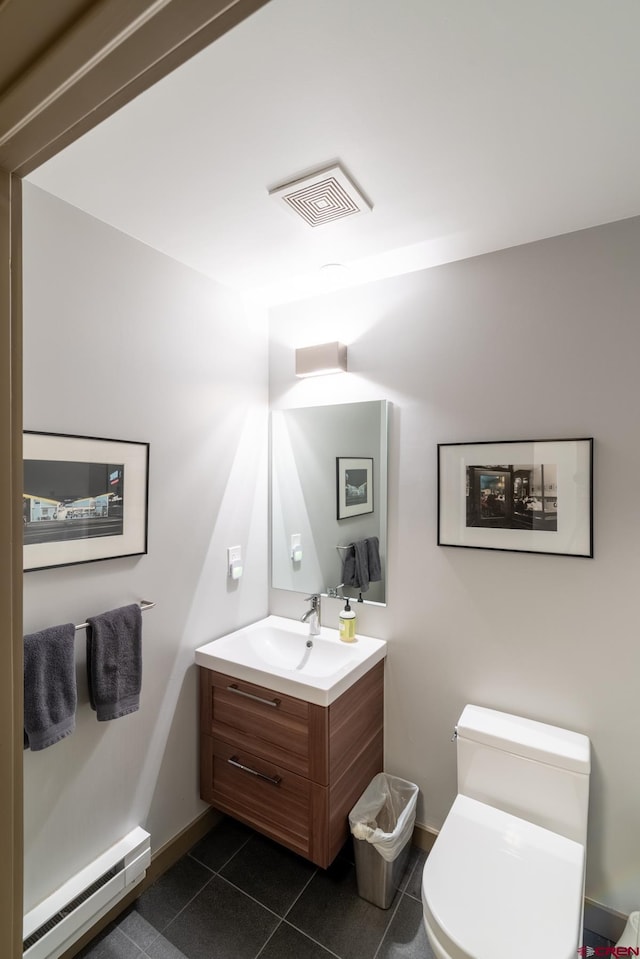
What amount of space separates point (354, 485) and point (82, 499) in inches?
45.3

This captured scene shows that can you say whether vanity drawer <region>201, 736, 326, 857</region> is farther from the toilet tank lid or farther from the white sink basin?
the toilet tank lid

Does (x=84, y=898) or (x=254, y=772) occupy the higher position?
(x=254, y=772)

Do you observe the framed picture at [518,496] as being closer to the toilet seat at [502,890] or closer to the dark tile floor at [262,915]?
the toilet seat at [502,890]

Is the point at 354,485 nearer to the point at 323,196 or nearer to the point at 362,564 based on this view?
the point at 362,564

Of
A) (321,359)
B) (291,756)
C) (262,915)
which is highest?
(321,359)

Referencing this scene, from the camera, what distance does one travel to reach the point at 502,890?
1253 mm

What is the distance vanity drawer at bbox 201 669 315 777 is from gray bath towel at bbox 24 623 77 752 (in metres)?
0.61

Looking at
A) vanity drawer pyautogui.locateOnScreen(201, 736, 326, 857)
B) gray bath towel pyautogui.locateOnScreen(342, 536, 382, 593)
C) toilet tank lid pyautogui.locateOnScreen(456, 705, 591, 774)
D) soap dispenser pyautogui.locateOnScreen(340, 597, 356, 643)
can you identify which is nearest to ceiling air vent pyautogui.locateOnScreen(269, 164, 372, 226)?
gray bath towel pyautogui.locateOnScreen(342, 536, 382, 593)

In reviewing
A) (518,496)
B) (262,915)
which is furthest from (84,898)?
(518,496)

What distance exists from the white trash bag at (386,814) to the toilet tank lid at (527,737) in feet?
1.46

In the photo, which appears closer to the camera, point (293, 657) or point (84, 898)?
point (84, 898)

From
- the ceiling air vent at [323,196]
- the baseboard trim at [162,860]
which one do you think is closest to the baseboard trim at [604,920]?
the baseboard trim at [162,860]

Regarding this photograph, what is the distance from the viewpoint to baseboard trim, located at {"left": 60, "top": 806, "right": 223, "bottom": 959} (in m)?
1.52

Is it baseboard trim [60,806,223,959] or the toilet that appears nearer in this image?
the toilet
